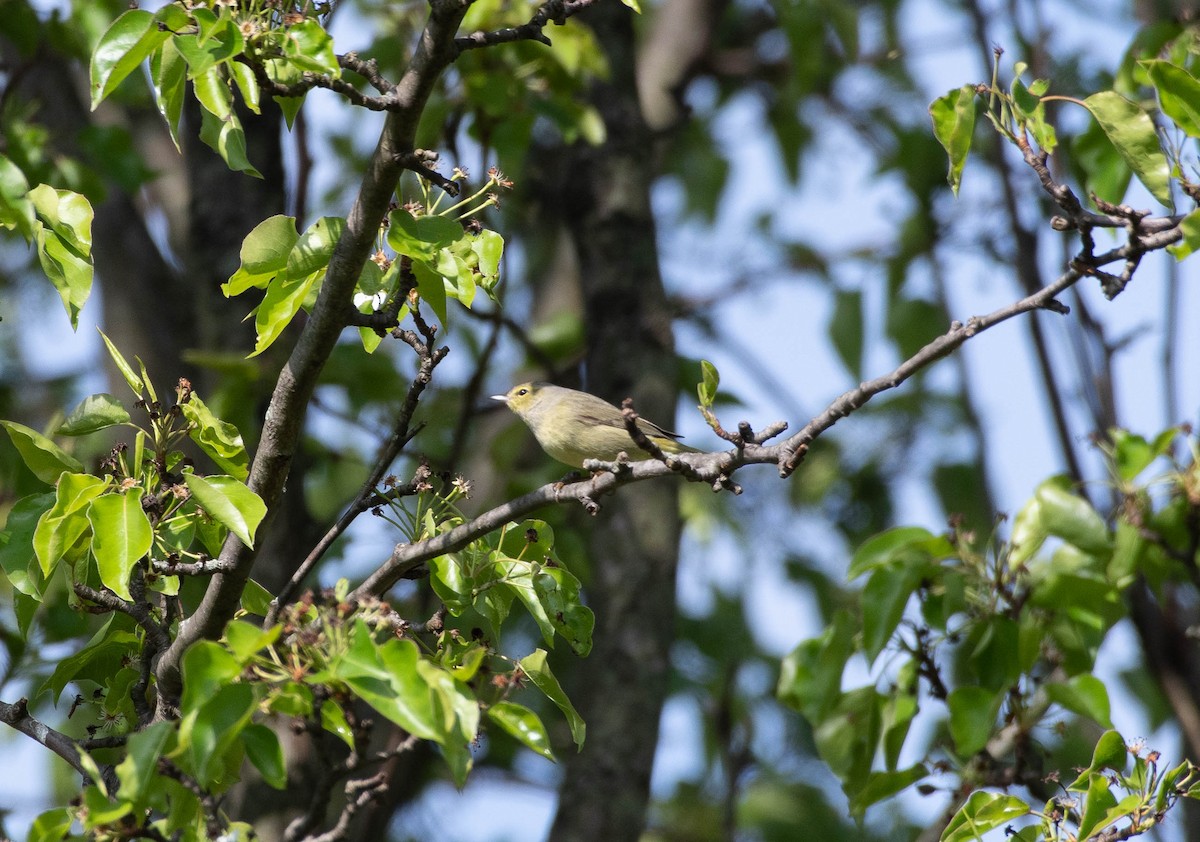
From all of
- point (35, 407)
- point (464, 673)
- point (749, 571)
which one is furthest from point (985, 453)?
point (35, 407)

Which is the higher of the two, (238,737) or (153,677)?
(153,677)

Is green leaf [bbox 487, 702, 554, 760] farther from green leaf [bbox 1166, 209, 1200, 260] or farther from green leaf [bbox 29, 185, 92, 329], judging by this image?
green leaf [bbox 1166, 209, 1200, 260]

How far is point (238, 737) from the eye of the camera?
233cm

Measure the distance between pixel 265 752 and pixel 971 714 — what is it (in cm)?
211

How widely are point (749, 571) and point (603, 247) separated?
287 centimetres

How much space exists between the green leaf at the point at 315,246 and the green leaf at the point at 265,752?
99 cm

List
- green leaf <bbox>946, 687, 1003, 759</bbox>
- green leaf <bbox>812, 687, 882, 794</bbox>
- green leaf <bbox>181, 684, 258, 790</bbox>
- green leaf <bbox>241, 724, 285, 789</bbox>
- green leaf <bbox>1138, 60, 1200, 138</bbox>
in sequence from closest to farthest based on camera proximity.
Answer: green leaf <bbox>181, 684, 258, 790</bbox>, green leaf <bbox>241, 724, 285, 789</bbox>, green leaf <bbox>1138, 60, 1200, 138</bbox>, green leaf <bbox>946, 687, 1003, 759</bbox>, green leaf <bbox>812, 687, 882, 794</bbox>

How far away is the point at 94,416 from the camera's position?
2.79 metres

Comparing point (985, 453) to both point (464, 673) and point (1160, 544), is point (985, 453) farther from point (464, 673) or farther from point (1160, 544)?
point (464, 673)

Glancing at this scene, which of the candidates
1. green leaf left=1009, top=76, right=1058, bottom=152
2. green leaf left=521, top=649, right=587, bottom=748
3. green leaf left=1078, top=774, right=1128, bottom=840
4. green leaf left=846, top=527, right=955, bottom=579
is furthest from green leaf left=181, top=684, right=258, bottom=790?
green leaf left=846, top=527, right=955, bottom=579

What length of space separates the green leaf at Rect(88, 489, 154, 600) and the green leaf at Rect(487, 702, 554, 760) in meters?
0.75

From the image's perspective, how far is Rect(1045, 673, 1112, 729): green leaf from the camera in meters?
3.53

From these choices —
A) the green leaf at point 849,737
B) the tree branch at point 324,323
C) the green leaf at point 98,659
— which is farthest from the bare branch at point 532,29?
the green leaf at point 849,737

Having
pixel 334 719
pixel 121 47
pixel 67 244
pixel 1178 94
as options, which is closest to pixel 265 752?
pixel 334 719
